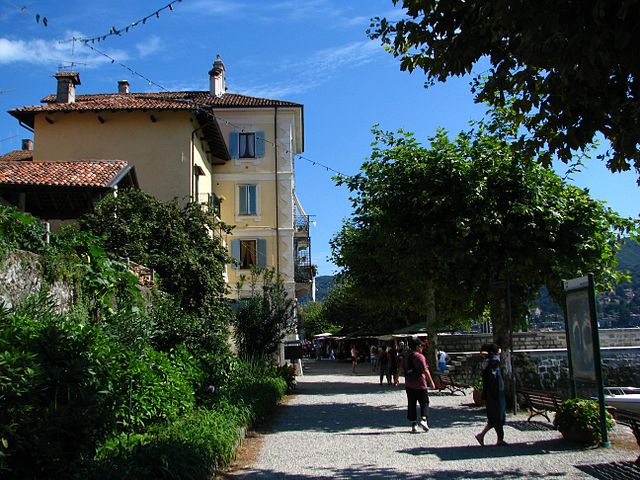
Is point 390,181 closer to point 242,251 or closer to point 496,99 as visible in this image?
point 496,99

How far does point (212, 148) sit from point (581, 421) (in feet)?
86.8

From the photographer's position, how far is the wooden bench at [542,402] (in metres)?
12.2

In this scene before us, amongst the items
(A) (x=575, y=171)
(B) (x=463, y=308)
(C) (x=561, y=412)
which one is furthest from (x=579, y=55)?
(B) (x=463, y=308)

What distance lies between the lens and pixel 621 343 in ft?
96.7

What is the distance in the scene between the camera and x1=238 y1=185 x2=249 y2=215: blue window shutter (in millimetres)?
35250

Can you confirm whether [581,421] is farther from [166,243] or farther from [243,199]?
[243,199]

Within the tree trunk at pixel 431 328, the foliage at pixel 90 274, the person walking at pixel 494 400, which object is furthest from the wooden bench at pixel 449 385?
the foliage at pixel 90 274

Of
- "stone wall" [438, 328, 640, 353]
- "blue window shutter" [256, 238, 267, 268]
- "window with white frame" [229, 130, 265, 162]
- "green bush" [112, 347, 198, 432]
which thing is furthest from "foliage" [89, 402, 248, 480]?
"window with white frame" [229, 130, 265, 162]

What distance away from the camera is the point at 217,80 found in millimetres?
37531

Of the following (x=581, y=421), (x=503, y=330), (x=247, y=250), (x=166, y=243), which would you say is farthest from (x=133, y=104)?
(x=581, y=421)

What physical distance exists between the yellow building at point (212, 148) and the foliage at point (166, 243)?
7.15 metres

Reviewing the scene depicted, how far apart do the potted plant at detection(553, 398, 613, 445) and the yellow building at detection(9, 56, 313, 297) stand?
19159mm

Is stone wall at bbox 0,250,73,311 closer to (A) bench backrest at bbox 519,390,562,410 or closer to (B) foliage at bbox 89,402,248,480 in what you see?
(B) foliage at bbox 89,402,248,480

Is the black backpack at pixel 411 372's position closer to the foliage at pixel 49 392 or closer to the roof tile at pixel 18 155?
the foliage at pixel 49 392
